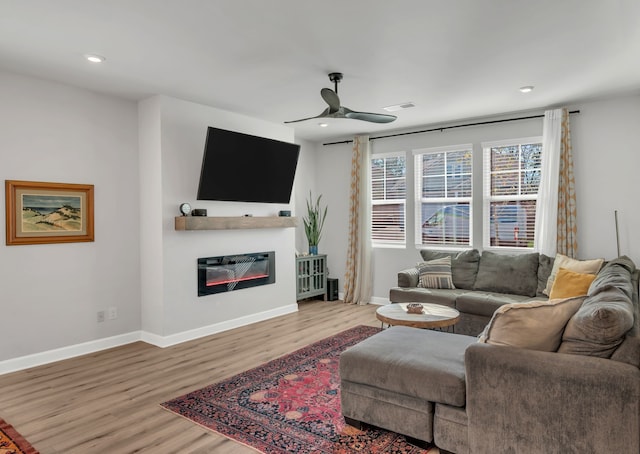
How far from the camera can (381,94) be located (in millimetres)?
4441

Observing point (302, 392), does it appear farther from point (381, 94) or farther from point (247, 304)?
point (381, 94)

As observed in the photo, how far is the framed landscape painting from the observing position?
3.72 meters

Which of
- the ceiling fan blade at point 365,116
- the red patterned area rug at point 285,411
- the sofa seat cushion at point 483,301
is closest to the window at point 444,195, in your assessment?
the sofa seat cushion at point 483,301

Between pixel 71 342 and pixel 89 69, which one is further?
pixel 71 342

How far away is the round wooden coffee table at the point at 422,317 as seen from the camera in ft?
11.1

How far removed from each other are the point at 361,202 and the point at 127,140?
338 cm

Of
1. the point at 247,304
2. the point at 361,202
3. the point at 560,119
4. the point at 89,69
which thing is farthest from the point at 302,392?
the point at 560,119

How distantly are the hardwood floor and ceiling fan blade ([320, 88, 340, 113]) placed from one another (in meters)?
2.41

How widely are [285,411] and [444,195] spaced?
158 inches

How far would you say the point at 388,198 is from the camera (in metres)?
6.42

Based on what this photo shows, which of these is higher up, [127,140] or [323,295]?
[127,140]

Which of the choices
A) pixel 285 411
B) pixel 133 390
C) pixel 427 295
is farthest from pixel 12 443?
pixel 427 295

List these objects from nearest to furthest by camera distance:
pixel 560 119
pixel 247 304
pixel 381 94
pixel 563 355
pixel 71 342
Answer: pixel 563 355 → pixel 71 342 → pixel 381 94 → pixel 560 119 → pixel 247 304

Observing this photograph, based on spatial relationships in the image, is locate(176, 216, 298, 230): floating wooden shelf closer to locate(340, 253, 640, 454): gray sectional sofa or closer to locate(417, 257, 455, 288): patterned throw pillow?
locate(417, 257, 455, 288): patterned throw pillow
